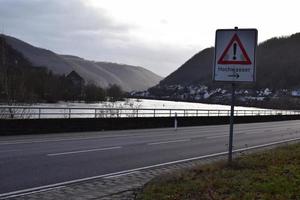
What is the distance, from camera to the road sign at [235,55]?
1007 cm

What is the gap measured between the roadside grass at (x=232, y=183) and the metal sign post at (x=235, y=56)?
74.7 inches

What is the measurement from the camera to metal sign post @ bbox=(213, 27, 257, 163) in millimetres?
10070

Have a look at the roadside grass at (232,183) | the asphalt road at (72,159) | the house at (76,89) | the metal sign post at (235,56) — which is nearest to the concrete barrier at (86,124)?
the asphalt road at (72,159)

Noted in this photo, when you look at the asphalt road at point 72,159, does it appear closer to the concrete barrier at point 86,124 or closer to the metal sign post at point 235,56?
the metal sign post at point 235,56

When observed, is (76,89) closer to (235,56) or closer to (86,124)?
(86,124)

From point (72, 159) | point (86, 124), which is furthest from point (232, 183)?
point (86, 124)

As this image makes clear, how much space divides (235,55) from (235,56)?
0.07ft

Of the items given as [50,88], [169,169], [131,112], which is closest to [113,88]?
[50,88]

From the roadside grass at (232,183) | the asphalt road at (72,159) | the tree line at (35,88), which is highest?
the tree line at (35,88)

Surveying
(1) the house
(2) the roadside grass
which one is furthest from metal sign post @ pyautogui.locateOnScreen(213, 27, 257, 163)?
(1) the house

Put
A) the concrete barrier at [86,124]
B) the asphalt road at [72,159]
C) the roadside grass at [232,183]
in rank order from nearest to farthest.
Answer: the roadside grass at [232,183]
the asphalt road at [72,159]
the concrete barrier at [86,124]

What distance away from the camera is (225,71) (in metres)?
10.3

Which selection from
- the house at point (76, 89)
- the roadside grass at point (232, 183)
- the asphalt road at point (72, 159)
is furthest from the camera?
the house at point (76, 89)

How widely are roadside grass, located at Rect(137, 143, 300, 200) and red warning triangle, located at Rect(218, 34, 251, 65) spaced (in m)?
2.27
